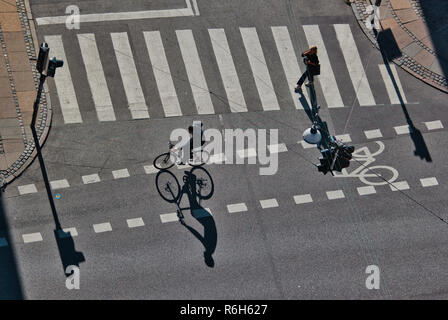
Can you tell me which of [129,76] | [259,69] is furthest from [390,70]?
[129,76]

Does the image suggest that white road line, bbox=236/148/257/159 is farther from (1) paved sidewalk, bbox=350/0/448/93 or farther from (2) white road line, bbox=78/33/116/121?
(1) paved sidewalk, bbox=350/0/448/93

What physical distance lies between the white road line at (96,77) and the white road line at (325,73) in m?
8.71

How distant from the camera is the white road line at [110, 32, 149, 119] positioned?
20.9 m

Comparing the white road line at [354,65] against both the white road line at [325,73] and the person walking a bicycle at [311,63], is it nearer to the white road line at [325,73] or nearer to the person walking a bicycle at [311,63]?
the white road line at [325,73]

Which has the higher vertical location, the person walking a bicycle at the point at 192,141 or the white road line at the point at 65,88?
the white road line at the point at 65,88

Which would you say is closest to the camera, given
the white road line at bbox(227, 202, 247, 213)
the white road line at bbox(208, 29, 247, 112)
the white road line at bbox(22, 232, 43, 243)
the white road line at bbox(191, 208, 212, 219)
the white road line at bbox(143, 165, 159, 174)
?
the white road line at bbox(22, 232, 43, 243)

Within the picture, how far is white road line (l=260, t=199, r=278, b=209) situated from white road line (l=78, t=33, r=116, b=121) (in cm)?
662

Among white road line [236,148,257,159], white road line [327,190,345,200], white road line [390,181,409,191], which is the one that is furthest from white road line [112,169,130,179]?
white road line [390,181,409,191]

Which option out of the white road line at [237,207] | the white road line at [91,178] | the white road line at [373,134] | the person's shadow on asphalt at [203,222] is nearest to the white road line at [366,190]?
the white road line at [373,134]

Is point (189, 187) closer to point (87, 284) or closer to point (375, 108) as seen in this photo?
point (87, 284)

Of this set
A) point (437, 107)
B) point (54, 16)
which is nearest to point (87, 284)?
point (54, 16)

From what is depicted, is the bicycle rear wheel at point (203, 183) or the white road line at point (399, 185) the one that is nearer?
the bicycle rear wheel at point (203, 183)

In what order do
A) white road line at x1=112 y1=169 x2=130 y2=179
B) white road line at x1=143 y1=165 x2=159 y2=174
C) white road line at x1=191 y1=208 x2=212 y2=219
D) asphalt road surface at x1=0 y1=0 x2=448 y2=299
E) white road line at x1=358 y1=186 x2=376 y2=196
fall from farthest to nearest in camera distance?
white road line at x1=358 y1=186 x2=376 y2=196 < white road line at x1=143 y1=165 x2=159 y2=174 < white road line at x1=112 y1=169 x2=130 y2=179 < white road line at x1=191 y1=208 x2=212 y2=219 < asphalt road surface at x1=0 y1=0 x2=448 y2=299

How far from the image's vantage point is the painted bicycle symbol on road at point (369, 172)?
20547mm
